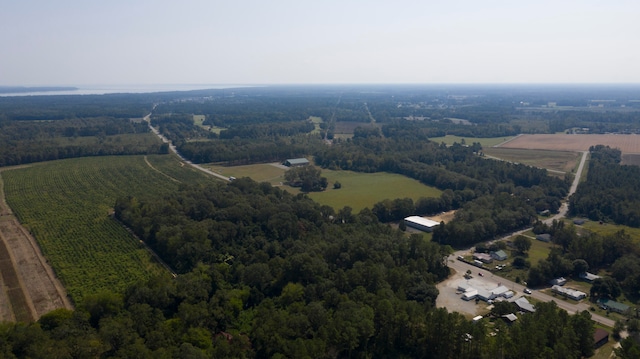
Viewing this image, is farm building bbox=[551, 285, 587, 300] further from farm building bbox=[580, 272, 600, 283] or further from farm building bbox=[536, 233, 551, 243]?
farm building bbox=[536, 233, 551, 243]

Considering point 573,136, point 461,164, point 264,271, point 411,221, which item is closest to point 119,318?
point 264,271

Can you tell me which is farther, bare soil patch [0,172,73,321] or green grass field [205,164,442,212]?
green grass field [205,164,442,212]

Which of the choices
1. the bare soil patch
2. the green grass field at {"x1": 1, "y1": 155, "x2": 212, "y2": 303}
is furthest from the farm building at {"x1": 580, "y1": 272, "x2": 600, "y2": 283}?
the bare soil patch

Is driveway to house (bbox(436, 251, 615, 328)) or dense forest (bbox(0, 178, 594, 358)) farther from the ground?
dense forest (bbox(0, 178, 594, 358))

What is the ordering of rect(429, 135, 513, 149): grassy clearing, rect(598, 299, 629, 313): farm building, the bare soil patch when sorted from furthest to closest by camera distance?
rect(429, 135, 513, 149): grassy clearing, rect(598, 299, 629, 313): farm building, the bare soil patch

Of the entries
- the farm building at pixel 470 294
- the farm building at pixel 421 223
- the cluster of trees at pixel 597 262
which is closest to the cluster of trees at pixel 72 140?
the farm building at pixel 421 223

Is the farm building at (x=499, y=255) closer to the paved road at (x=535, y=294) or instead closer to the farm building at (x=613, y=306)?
the paved road at (x=535, y=294)

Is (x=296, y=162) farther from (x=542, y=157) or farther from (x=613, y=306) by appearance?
(x=613, y=306)
